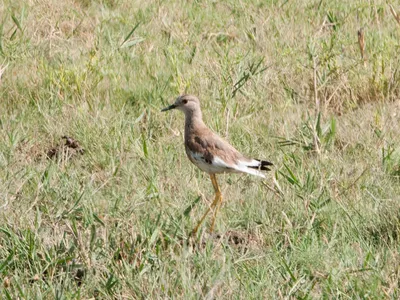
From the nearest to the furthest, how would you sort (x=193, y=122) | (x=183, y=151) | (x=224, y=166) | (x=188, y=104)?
(x=224, y=166) → (x=193, y=122) → (x=188, y=104) → (x=183, y=151)

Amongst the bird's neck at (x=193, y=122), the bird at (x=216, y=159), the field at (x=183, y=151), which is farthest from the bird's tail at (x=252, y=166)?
the bird's neck at (x=193, y=122)

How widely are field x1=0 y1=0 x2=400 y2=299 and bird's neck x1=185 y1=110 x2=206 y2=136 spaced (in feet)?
0.97

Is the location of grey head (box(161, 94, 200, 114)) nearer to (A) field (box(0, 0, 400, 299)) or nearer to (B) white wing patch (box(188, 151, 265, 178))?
(A) field (box(0, 0, 400, 299))

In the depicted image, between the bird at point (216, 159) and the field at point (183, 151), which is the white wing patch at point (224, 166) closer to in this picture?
the bird at point (216, 159)

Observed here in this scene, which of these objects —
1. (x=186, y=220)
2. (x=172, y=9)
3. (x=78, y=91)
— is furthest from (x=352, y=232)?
(x=172, y=9)

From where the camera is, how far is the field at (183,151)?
4.18 m

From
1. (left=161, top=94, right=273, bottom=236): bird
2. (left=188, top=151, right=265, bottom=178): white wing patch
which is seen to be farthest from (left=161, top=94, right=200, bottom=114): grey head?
(left=188, top=151, right=265, bottom=178): white wing patch

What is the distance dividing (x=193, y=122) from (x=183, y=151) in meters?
0.50

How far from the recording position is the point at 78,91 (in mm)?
6691

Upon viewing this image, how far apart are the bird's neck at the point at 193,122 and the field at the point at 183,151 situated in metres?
0.30

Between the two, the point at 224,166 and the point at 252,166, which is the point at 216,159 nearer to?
the point at 224,166

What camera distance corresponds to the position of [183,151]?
234 inches

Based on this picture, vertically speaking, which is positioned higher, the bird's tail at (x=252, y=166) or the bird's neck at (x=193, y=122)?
the bird's neck at (x=193, y=122)

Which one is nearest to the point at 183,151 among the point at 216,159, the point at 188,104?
the point at 188,104
